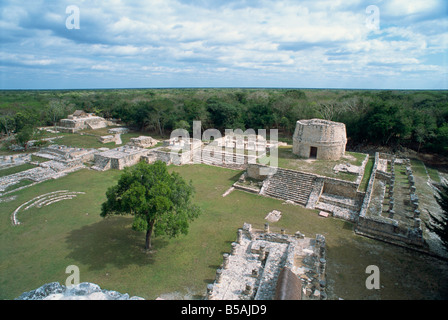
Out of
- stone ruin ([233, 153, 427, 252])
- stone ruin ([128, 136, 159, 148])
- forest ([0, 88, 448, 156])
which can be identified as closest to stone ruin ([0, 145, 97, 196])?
stone ruin ([128, 136, 159, 148])

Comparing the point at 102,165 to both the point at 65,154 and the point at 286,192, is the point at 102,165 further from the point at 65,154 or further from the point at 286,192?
the point at 286,192

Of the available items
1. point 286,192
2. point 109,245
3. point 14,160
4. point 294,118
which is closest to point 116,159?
point 14,160

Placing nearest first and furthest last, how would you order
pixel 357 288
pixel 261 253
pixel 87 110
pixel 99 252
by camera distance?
pixel 357 288
pixel 261 253
pixel 99 252
pixel 87 110

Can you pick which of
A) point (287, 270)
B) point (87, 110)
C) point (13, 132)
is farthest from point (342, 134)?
point (87, 110)

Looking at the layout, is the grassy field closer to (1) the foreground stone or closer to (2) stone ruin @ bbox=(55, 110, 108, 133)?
(1) the foreground stone

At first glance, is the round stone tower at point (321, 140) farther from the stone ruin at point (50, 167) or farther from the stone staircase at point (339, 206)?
the stone ruin at point (50, 167)
